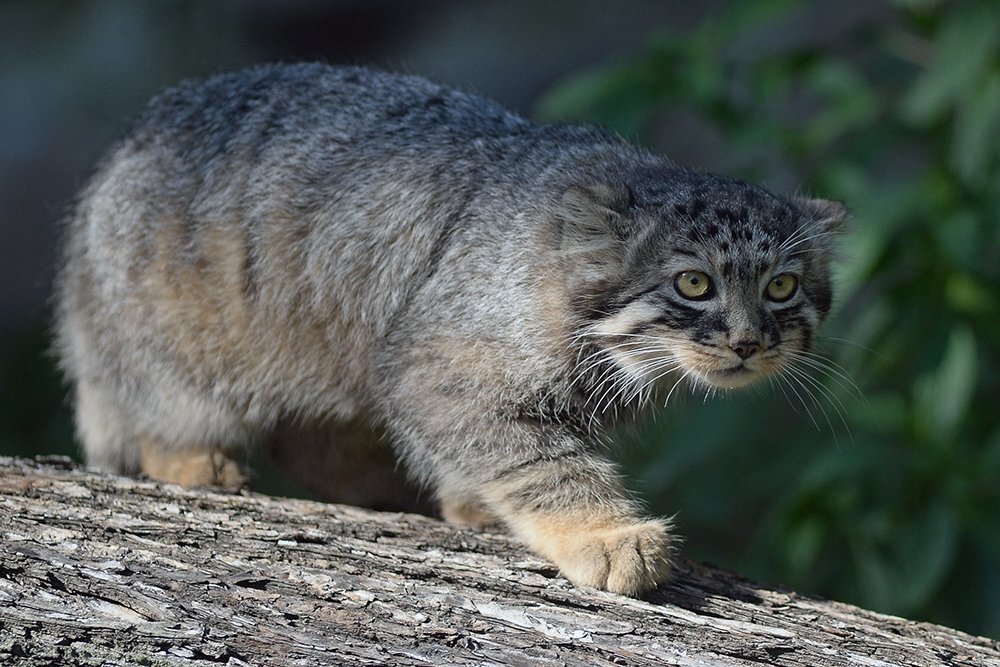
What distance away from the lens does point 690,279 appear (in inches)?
163

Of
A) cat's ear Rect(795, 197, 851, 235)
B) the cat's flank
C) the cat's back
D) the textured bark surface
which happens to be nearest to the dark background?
cat's ear Rect(795, 197, 851, 235)

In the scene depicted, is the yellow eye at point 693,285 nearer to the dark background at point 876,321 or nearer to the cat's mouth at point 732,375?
the cat's mouth at point 732,375

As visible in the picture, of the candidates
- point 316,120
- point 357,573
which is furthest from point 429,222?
point 357,573

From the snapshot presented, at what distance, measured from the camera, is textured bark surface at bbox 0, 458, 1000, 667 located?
343cm

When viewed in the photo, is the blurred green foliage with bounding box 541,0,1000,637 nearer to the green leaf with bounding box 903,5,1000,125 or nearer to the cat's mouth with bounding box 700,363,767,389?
the green leaf with bounding box 903,5,1000,125

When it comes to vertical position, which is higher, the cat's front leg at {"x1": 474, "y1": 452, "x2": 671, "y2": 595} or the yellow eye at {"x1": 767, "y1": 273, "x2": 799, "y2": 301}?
the yellow eye at {"x1": 767, "y1": 273, "x2": 799, "y2": 301}

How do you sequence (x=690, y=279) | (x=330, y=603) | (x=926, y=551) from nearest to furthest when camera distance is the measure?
1. (x=330, y=603)
2. (x=690, y=279)
3. (x=926, y=551)

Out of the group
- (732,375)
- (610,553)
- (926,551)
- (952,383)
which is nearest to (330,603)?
(610,553)

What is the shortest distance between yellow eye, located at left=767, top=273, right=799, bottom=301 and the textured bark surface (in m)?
0.98

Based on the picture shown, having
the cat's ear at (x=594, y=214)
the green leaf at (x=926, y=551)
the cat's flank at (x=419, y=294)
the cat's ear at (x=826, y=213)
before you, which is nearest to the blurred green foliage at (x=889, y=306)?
the green leaf at (x=926, y=551)

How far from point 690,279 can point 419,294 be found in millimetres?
1076

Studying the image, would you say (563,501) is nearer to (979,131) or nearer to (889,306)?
→ (889,306)

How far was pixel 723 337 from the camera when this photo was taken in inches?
160

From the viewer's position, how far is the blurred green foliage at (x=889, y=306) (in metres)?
5.18
